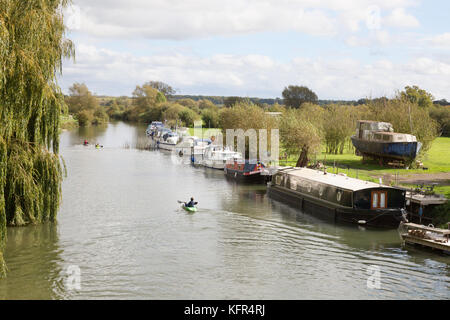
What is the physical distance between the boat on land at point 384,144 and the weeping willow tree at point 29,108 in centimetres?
3450

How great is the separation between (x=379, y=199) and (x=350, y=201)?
5.86 feet

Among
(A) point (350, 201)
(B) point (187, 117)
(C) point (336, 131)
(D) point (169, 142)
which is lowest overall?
(A) point (350, 201)

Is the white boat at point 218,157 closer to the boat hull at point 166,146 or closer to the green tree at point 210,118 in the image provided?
the boat hull at point 166,146

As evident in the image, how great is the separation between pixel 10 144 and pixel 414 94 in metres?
100

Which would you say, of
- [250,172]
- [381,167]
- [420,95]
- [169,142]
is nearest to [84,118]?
[169,142]

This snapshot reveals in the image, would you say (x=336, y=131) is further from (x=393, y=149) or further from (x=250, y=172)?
(x=250, y=172)

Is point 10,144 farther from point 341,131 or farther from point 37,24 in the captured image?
point 341,131

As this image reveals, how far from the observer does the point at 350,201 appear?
3238 centimetres

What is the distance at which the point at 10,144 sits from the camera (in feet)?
79.0

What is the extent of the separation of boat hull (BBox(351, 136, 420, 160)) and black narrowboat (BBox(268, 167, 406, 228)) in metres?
14.7

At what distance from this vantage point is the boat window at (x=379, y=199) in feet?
104
